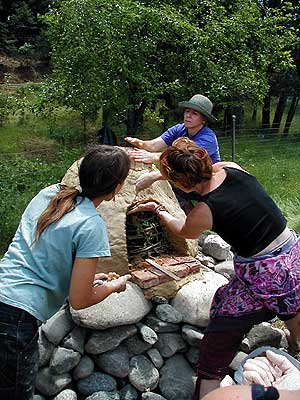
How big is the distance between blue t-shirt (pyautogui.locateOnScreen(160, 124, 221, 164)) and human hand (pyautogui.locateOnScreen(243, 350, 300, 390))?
3.08 meters

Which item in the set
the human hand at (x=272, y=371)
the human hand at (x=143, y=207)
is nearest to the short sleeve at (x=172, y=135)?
the human hand at (x=143, y=207)

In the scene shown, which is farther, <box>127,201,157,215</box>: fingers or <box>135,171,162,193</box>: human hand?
<box>127,201,157,215</box>: fingers

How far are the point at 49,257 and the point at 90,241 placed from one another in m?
0.22

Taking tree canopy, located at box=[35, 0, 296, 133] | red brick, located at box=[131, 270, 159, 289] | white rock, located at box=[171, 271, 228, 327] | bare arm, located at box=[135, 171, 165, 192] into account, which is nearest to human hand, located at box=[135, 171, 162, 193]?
bare arm, located at box=[135, 171, 165, 192]

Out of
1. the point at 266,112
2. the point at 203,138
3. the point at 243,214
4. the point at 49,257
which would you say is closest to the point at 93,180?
the point at 49,257

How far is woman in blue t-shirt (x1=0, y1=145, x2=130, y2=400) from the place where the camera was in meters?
2.65

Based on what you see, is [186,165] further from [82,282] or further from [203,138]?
[203,138]

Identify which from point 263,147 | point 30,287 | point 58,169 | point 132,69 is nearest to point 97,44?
point 132,69

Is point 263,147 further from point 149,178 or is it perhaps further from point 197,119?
point 149,178

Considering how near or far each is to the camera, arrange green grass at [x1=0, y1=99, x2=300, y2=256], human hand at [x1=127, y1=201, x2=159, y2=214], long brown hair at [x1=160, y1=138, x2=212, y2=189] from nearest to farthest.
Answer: long brown hair at [x1=160, y1=138, x2=212, y2=189] → human hand at [x1=127, y1=201, x2=159, y2=214] → green grass at [x1=0, y1=99, x2=300, y2=256]

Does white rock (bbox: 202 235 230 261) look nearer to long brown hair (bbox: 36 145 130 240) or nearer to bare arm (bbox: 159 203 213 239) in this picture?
bare arm (bbox: 159 203 213 239)

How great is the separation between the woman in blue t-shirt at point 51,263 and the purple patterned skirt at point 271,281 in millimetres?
993

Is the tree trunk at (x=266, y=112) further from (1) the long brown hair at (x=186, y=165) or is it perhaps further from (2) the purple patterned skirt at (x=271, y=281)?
(1) the long brown hair at (x=186, y=165)

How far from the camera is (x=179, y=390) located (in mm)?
4129
